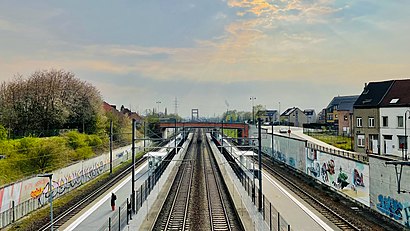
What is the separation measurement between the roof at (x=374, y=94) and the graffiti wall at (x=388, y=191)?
20.7 metres

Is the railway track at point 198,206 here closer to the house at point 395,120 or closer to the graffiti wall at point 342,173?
the graffiti wall at point 342,173

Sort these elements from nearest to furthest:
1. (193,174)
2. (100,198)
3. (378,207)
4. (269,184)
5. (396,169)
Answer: (396,169)
(378,207)
(100,198)
(269,184)
(193,174)

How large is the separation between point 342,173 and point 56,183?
23.3 meters

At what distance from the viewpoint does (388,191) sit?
827 inches

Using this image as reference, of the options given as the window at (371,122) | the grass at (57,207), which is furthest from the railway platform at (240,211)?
the window at (371,122)

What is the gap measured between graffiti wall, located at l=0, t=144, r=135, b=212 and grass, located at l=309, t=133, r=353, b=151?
3198cm

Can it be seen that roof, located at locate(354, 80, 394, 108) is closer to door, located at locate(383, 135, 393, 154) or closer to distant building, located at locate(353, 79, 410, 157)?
distant building, located at locate(353, 79, 410, 157)

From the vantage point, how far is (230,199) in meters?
30.1

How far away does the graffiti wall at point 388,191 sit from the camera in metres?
19.3

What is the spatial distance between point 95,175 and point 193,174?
11.8 metres

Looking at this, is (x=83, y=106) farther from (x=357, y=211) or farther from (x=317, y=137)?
(x=357, y=211)

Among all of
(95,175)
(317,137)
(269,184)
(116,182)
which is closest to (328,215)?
(269,184)

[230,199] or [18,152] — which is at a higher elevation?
[18,152]

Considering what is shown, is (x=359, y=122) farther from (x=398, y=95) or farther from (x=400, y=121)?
(x=400, y=121)
